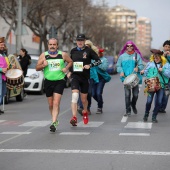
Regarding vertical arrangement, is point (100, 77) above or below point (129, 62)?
below

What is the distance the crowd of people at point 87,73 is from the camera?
11312 millimetres

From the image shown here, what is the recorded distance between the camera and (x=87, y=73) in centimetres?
1270

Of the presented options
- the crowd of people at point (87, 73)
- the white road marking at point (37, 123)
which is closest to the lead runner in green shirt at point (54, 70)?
the crowd of people at point (87, 73)

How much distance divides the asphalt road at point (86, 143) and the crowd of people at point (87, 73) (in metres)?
0.48

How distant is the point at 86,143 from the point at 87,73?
11.1ft

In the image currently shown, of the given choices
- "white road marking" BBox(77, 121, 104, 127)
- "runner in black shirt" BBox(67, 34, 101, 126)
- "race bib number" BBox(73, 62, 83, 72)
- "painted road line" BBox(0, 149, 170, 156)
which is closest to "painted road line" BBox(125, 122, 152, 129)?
"white road marking" BBox(77, 121, 104, 127)

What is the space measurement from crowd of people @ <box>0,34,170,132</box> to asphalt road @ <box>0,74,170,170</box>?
1.58 feet

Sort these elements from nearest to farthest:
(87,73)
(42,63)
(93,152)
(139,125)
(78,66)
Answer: (93,152) < (42,63) < (139,125) < (78,66) < (87,73)

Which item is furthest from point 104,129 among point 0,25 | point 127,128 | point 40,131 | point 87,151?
point 0,25

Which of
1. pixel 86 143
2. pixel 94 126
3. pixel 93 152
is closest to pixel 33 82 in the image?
pixel 94 126

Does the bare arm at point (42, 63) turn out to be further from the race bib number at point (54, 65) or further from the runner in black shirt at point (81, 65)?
the runner in black shirt at point (81, 65)

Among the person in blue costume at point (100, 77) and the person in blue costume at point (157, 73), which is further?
the person in blue costume at point (100, 77)

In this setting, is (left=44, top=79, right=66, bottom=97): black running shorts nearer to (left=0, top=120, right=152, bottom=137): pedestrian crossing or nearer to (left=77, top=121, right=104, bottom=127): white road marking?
(left=0, top=120, right=152, bottom=137): pedestrian crossing

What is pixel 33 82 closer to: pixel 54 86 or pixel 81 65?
pixel 81 65
